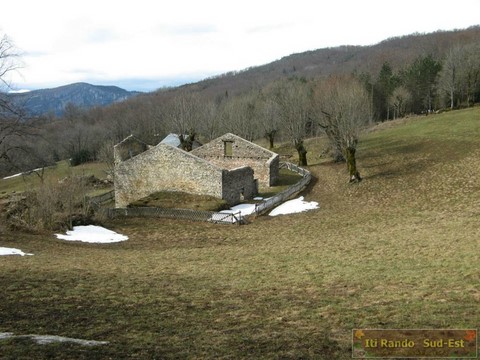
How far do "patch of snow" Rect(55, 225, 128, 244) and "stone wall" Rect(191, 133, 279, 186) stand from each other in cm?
1874

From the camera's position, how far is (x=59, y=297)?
10766mm

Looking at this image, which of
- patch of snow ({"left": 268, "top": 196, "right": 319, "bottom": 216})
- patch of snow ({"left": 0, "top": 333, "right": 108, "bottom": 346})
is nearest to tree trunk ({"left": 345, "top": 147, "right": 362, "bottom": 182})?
patch of snow ({"left": 268, "top": 196, "right": 319, "bottom": 216})

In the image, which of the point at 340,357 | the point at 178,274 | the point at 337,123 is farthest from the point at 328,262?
the point at 337,123

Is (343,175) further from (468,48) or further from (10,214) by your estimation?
(468,48)

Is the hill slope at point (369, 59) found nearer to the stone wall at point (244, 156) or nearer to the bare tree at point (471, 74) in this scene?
the bare tree at point (471, 74)

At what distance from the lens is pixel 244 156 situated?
42.4 metres

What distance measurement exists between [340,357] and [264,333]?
1.81 m

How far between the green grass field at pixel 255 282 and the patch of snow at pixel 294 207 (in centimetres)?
168

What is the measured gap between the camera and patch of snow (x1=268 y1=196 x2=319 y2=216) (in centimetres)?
2914

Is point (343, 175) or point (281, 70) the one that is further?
point (281, 70)

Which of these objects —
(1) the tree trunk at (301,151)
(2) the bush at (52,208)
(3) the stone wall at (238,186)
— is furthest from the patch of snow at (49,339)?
(1) the tree trunk at (301,151)

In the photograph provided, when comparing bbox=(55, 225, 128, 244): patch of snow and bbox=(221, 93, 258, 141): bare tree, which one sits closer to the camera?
bbox=(55, 225, 128, 244): patch of snow

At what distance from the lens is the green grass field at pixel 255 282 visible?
783cm

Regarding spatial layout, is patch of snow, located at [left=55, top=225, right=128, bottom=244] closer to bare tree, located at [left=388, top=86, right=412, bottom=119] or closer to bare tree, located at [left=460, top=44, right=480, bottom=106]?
bare tree, located at [left=388, top=86, right=412, bottom=119]
